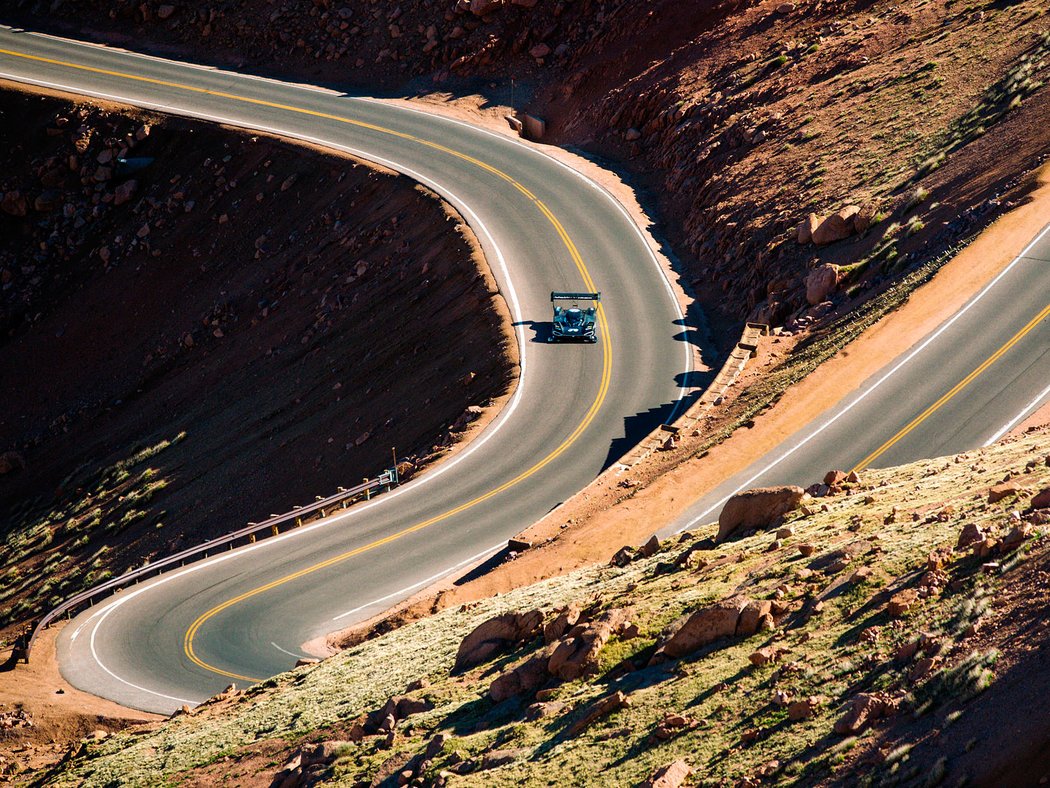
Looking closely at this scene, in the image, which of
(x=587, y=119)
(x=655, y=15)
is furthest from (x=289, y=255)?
(x=655, y=15)

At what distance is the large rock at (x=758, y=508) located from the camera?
22.2 m

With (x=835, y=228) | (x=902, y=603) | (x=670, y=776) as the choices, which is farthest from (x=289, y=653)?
(x=835, y=228)

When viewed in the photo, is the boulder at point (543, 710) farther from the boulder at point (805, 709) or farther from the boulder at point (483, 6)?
the boulder at point (483, 6)

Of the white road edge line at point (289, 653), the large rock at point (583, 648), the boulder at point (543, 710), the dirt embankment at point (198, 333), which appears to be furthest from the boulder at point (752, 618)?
the dirt embankment at point (198, 333)

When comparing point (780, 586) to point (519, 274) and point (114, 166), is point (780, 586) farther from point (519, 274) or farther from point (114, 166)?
Result: point (114, 166)

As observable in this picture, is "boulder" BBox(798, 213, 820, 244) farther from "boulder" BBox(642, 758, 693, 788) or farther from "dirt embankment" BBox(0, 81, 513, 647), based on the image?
"boulder" BBox(642, 758, 693, 788)

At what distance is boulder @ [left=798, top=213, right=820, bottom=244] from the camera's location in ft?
134

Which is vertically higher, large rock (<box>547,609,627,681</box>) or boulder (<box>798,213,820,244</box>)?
boulder (<box>798,213,820,244</box>)

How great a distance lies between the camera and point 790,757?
13.8 m

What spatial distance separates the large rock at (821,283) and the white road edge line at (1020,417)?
28.4 ft

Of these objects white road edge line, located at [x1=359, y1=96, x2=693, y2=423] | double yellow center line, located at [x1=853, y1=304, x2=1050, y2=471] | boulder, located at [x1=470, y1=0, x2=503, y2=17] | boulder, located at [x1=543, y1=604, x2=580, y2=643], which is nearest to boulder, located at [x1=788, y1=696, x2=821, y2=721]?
boulder, located at [x1=543, y1=604, x2=580, y2=643]

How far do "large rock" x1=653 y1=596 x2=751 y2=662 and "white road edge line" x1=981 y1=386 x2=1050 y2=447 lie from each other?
45.4 ft

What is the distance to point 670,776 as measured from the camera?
14188mm

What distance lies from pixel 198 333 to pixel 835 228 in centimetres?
2579
